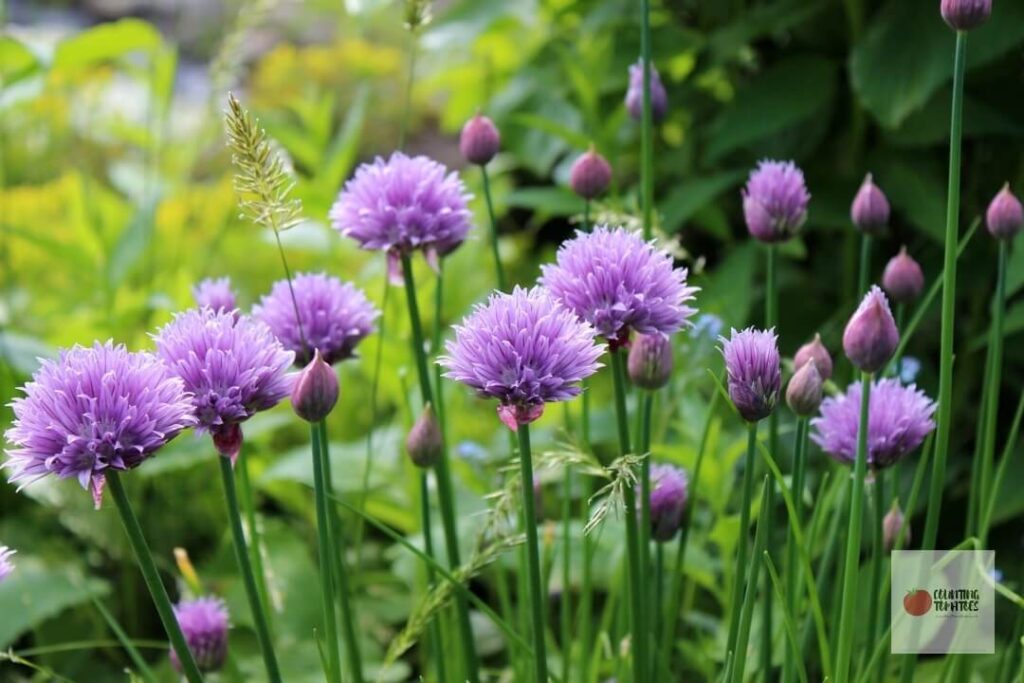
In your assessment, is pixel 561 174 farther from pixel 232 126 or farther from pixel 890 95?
pixel 232 126

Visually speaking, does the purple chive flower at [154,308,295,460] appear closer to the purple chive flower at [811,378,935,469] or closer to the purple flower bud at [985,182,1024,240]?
the purple chive flower at [811,378,935,469]

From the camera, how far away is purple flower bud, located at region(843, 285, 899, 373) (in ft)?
2.32

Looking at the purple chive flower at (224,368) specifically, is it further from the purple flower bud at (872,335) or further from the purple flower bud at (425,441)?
the purple flower bud at (872,335)

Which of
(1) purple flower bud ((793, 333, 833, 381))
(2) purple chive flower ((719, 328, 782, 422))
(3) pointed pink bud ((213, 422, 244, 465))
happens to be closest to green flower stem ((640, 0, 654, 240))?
(1) purple flower bud ((793, 333, 833, 381))

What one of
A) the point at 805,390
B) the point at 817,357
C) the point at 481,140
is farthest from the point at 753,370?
the point at 481,140

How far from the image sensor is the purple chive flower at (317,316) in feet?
3.04

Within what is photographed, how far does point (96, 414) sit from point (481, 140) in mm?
456

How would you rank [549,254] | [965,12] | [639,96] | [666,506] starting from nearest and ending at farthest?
[965,12]
[666,506]
[639,96]
[549,254]

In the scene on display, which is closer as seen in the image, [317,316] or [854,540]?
[854,540]

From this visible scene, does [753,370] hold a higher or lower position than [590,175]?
lower

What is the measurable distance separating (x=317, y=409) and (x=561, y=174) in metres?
1.18

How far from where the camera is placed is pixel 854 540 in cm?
74

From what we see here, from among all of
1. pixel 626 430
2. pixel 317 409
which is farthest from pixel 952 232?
pixel 317 409

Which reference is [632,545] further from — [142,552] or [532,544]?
[142,552]
